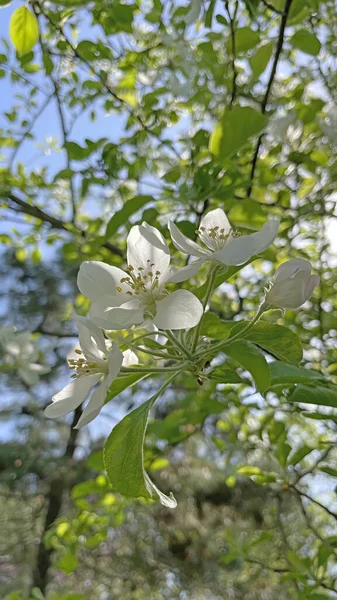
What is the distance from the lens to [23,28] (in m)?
0.81

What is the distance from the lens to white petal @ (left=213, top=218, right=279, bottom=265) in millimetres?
493

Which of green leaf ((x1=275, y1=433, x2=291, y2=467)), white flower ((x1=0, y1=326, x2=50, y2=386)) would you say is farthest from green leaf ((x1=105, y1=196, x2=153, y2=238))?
white flower ((x1=0, y1=326, x2=50, y2=386))

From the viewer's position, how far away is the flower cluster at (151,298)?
0.49 meters

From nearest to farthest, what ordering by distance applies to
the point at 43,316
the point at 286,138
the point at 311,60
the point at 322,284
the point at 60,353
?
the point at 286,138, the point at 322,284, the point at 311,60, the point at 60,353, the point at 43,316

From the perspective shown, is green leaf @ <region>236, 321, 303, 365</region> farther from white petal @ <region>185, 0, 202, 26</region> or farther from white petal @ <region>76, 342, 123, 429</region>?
white petal @ <region>185, 0, 202, 26</region>

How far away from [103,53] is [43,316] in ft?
13.1

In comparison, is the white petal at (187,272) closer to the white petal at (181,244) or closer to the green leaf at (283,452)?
the white petal at (181,244)

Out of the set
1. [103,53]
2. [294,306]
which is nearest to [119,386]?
[294,306]

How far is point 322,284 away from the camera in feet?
4.43

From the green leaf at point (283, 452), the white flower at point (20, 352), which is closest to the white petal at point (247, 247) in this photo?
the green leaf at point (283, 452)

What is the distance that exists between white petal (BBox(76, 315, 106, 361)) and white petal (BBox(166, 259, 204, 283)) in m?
0.09

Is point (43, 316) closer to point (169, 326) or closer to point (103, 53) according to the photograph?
point (103, 53)

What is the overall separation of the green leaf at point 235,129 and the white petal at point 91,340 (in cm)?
35

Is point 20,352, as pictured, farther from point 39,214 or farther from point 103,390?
point 103,390
